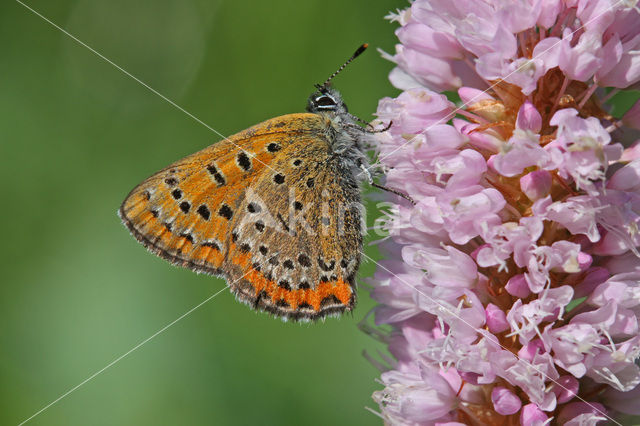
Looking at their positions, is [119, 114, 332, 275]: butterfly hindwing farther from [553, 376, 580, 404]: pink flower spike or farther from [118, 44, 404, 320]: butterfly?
[553, 376, 580, 404]: pink flower spike

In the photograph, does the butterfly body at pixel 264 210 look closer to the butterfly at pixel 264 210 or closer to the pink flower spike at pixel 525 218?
the butterfly at pixel 264 210

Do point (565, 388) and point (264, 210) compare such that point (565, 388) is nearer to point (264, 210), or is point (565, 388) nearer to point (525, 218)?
point (525, 218)

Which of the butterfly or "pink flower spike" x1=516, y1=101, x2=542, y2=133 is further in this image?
the butterfly

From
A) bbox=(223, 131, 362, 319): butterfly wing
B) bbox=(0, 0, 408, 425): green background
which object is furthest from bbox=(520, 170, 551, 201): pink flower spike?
bbox=(0, 0, 408, 425): green background

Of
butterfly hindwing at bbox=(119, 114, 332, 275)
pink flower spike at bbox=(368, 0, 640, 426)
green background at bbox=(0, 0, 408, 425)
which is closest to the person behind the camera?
pink flower spike at bbox=(368, 0, 640, 426)

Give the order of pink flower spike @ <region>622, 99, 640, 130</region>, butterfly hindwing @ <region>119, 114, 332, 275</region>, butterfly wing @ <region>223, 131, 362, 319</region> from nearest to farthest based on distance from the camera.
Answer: pink flower spike @ <region>622, 99, 640, 130</region>, butterfly wing @ <region>223, 131, 362, 319</region>, butterfly hindwing @ <region>119, 114, 332, 275</region>

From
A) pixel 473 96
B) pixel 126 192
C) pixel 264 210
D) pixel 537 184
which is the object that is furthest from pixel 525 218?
pixel 126 192

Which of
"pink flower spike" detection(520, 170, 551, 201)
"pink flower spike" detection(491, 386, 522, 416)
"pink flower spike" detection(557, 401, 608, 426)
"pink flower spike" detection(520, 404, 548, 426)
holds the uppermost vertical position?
"pink flower spike" detection(520, 170, 551, 201)
